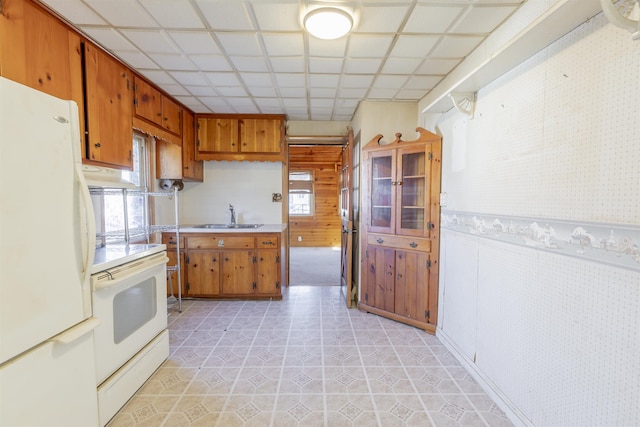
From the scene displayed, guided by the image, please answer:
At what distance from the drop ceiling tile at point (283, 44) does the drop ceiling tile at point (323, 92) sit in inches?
27.1

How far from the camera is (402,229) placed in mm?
2791

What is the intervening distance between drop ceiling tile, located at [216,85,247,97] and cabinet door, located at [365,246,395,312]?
2.07 m

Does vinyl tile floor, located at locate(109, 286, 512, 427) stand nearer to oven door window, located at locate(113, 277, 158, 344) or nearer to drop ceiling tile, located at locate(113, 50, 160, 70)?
oven door window, located at locate(113, 277, 158, 344)

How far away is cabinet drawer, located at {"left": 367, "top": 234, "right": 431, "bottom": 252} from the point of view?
2.66 m

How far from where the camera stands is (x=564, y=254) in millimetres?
1298

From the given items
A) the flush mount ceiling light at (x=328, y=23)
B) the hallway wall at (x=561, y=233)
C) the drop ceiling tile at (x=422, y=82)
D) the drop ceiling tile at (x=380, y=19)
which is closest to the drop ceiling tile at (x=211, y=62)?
the flush mount ceiling light at (x=328, y=23)

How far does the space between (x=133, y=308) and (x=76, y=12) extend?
1.80 metres

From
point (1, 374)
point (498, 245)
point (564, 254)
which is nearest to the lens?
point (1, 374)

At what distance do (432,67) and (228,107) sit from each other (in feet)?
7.33

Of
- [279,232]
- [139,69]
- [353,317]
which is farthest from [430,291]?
[139,69]

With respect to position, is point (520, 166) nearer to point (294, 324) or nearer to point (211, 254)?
point (294, 324)

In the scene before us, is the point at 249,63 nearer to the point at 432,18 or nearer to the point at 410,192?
the point at 432,18

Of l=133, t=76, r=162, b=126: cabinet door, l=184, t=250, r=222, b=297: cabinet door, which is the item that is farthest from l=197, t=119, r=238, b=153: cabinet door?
l=184, t=250, r=222, b=297: cabinet door

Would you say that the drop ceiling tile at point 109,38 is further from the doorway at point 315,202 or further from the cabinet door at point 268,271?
the doorway at point 315,202
